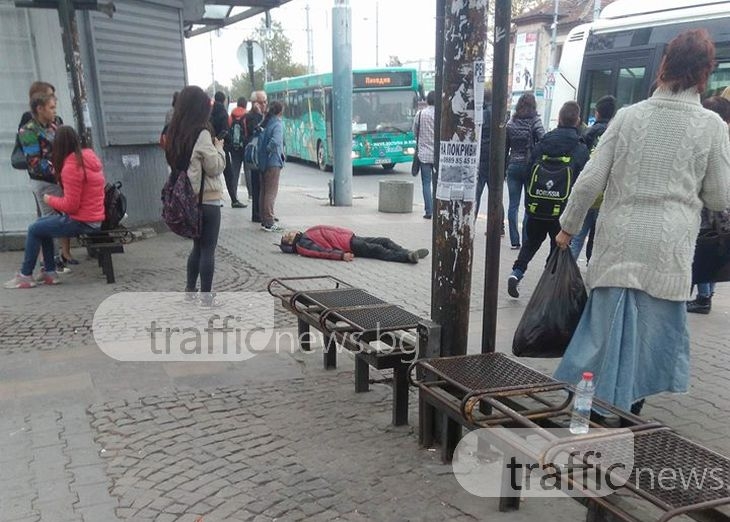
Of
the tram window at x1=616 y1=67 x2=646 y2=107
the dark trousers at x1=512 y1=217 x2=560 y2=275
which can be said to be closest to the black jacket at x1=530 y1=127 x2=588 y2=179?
the dark trousers at x1=512 y1=217 x2=560 y2=275

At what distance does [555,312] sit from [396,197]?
26.9ft

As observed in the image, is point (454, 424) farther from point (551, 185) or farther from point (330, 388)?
point (551, 185)

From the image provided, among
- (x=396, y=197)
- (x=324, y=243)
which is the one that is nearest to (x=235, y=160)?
(x=396, y=197)

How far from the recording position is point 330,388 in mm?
4094

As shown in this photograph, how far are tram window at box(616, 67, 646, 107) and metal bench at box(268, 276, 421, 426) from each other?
7190 mm

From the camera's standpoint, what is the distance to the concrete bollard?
11383mm

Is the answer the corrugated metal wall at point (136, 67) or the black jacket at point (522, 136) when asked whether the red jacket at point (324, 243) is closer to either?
the black jacket at point (522, 136)

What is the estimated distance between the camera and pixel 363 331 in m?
3.60

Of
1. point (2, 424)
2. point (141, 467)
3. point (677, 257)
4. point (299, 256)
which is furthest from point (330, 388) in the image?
point (299, 256)

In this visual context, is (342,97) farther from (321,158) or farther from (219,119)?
(321,158)

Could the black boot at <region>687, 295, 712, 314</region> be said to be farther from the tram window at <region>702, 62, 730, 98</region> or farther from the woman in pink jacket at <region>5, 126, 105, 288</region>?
the woman in pink jacket at <region>5, 126, 105, 288</region>

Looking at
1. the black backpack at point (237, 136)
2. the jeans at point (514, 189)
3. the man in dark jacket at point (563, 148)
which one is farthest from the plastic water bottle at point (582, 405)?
the black backpack at point (237, 136)

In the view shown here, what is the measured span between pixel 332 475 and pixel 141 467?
0.95 meters

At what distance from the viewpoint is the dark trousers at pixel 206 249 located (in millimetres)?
5332
